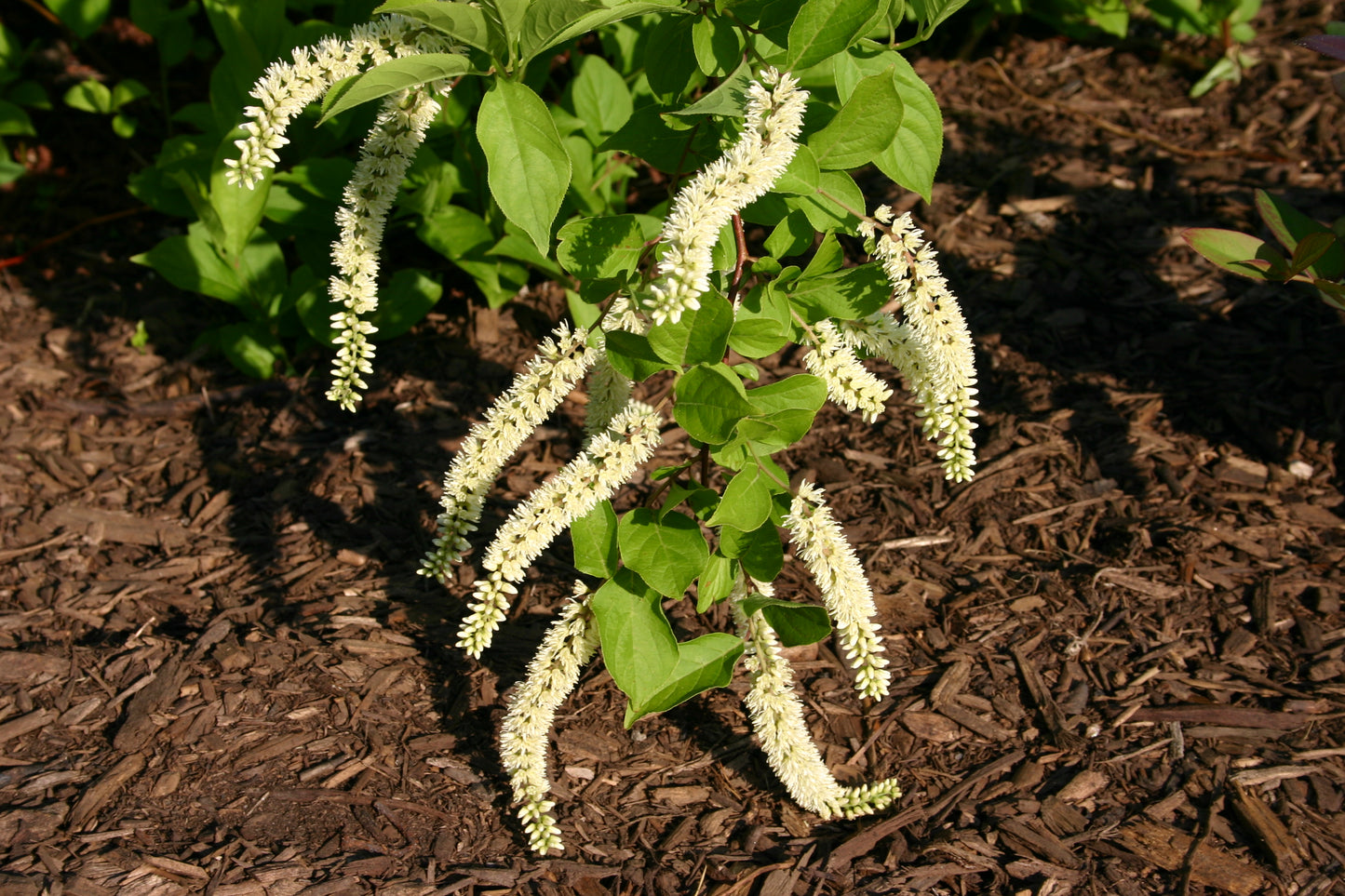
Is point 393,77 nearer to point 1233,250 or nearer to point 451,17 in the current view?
point 451,17

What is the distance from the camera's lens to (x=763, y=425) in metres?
1.82

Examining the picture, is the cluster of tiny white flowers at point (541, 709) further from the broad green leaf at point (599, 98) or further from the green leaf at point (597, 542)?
the broad green leaf at point (599, 98)

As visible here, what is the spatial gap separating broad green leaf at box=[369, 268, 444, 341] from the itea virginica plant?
1.37 meters

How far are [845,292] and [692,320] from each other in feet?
1.30

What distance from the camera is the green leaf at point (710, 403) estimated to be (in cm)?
174

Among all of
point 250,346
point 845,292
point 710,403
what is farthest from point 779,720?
point 250,346

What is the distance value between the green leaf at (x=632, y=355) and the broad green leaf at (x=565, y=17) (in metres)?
0.50

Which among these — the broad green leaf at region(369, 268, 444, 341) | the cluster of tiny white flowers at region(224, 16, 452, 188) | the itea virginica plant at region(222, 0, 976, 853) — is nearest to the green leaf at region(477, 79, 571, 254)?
the itea virginica plant at region(222, 0, 976, 853)

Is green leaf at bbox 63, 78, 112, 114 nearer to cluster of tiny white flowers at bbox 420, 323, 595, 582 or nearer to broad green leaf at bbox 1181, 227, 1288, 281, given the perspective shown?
cluster of tiny white flowers at bbox 420, 323, 595, 582

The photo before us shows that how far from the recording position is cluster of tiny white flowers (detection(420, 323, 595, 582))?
2.02 meters

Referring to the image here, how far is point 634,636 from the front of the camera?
2.06m

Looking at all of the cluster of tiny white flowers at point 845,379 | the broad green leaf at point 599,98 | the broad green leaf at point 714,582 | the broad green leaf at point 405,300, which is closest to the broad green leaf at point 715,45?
the cluster of tiny white flowers at point 845,379

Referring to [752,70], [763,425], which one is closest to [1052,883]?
[763,425]

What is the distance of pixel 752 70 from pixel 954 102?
9.49 feet
